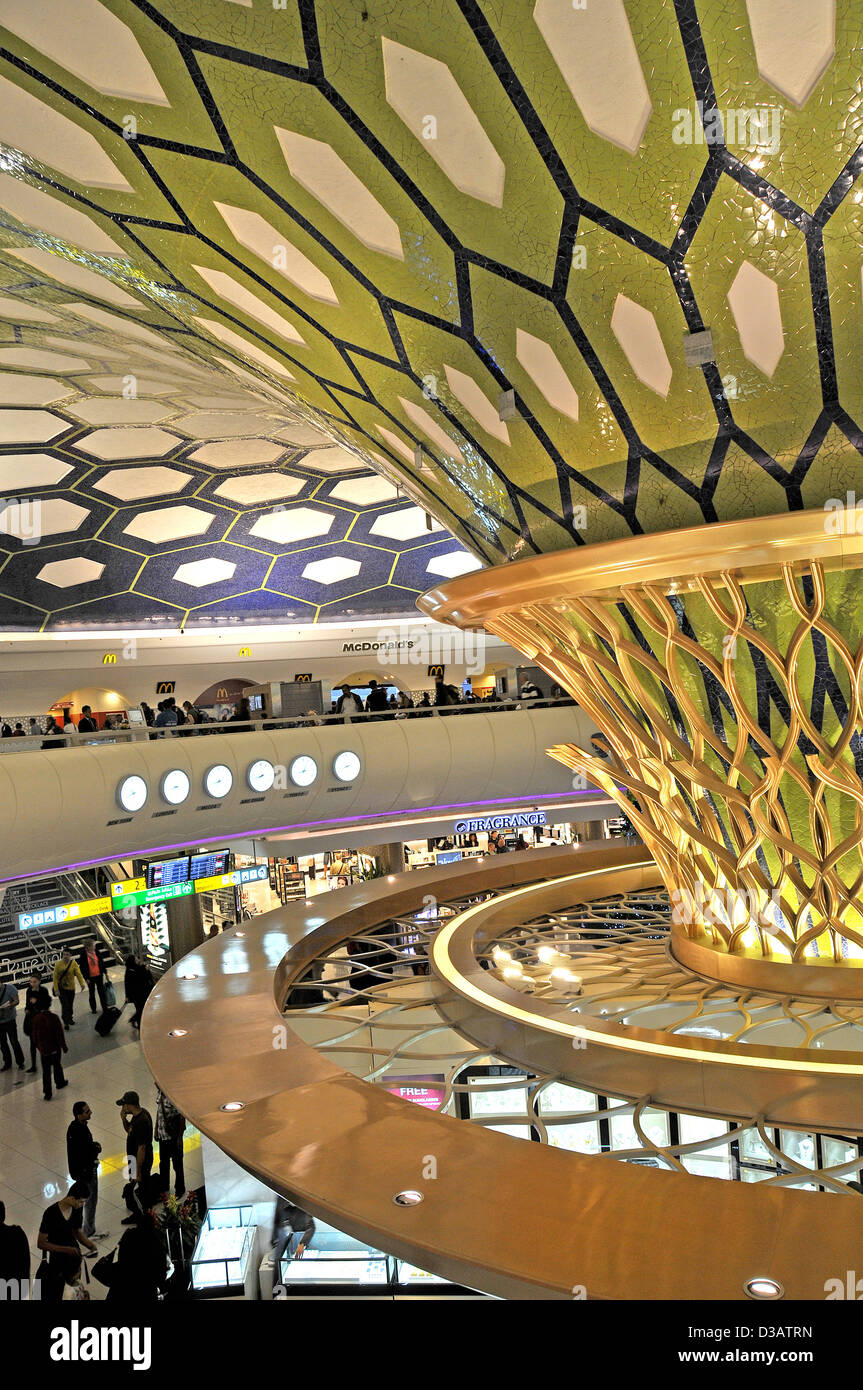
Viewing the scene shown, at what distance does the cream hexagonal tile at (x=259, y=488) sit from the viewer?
18328 millimetres

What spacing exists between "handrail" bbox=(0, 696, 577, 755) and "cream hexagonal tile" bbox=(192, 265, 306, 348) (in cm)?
835

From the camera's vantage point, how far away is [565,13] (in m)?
2.83

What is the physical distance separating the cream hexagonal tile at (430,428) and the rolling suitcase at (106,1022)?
10.2 metres

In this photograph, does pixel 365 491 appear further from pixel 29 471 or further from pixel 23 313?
pixel 23 313

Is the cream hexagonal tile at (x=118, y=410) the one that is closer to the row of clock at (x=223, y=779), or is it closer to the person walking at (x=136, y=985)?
the row of clock at (x=223, y=779)

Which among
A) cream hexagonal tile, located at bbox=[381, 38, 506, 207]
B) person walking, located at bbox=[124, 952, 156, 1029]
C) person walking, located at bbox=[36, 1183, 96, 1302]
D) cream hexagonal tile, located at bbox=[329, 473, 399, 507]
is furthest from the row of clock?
cream hexagonal tile, located at bbox=[381, 38, 506, 207]

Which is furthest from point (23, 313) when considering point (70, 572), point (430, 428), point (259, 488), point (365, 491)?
point (70, 572)

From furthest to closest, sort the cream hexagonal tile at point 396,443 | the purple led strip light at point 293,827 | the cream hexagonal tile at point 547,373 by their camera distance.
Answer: the purple led strip light at point 293,827 < the cream hexagonal tile at point 396,443 < the cream hexagonal tile at point 547,373

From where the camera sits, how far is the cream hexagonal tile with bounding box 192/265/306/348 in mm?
4441

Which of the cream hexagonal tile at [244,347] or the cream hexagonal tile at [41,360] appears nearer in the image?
the cream hexagonal tile at [244,347]

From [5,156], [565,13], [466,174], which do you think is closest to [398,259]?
[466,174]

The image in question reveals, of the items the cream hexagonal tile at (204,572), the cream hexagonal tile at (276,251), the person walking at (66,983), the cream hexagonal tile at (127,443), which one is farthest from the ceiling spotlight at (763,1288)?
the cream hexagonal tile at (204,572)
